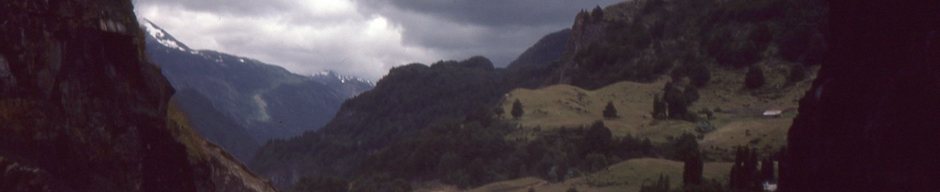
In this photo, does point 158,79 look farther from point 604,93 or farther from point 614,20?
point 614,20

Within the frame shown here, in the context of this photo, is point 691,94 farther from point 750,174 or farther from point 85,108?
point 85,108

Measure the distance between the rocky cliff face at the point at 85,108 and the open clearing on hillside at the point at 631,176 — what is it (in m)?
46.7

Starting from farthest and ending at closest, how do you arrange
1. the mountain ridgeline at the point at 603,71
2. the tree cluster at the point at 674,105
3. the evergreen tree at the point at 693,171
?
the tree cluster at the point at 674,105
the mountain ridgeline at the point at 603,71
the evergreen tree at the point at 693,171

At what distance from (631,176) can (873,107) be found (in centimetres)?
5530

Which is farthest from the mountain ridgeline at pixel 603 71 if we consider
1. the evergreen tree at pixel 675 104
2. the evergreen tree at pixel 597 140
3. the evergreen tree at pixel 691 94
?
the evergreen tree at pixel 675 104

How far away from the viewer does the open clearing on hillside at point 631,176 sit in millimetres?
67250

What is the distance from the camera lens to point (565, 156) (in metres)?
85.4

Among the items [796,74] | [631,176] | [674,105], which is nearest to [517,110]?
[674,105]

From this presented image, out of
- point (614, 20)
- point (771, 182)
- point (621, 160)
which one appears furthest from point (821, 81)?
point (614, 20)

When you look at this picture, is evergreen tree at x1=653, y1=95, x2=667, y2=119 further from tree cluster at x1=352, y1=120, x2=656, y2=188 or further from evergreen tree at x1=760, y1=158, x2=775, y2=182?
evergreen tree at x1=760, y1=158, x2=775, y2=182

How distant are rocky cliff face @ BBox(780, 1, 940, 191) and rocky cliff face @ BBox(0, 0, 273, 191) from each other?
43.9 ft

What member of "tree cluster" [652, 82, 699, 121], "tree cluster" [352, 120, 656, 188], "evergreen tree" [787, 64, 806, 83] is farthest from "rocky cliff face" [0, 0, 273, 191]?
"evergreen tree" [787, 64, 806, 83]

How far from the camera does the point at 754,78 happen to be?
338ft

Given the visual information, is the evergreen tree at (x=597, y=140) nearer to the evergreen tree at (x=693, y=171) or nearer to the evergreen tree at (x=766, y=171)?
the evergreen tree at (x=693, y=171)
